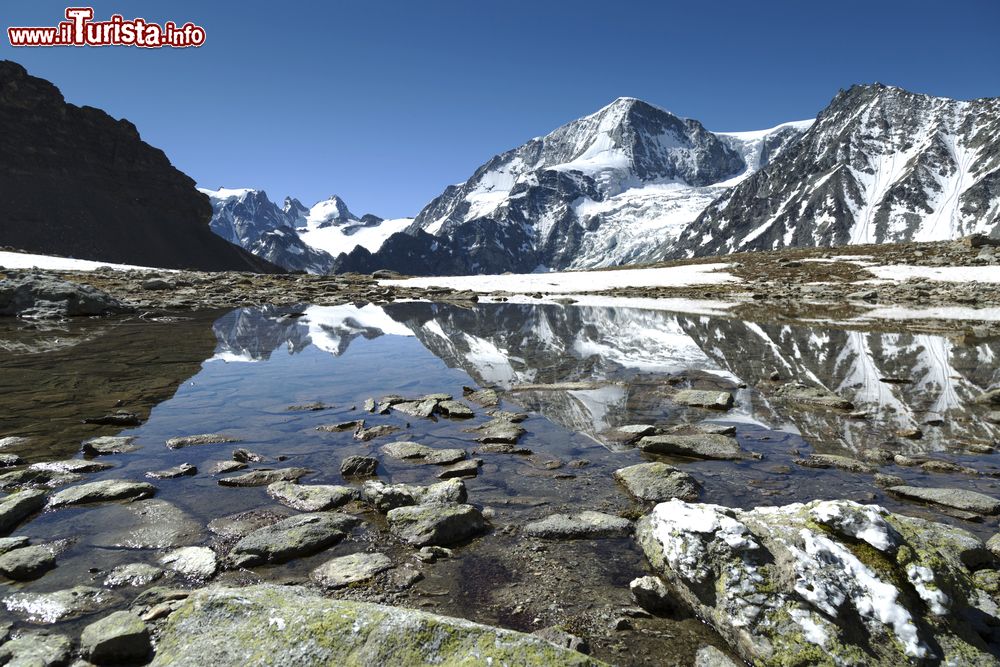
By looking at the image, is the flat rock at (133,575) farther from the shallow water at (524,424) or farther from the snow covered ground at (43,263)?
the snow covered ground at (43,263)

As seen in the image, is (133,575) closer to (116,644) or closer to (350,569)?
(116,644)

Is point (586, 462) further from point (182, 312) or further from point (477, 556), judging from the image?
point (182, 312)

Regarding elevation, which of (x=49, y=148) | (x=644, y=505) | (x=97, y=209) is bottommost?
(x=644, y=505)

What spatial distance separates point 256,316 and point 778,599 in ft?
115

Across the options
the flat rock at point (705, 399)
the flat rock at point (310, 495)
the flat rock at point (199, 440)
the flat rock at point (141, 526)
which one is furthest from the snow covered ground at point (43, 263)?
the flat rock at point (705, 399)

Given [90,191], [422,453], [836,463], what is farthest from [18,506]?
[90,191]

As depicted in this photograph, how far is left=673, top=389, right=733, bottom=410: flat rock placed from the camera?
39.7 ft

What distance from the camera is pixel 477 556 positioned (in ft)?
18.8

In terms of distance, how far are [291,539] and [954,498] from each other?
27.4 ft

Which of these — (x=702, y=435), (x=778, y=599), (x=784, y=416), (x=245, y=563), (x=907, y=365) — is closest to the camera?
(x=778, y=599)

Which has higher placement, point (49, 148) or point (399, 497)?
point (49, 148)

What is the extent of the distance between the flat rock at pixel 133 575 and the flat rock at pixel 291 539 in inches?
27.3

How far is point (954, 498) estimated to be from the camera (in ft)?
22.7

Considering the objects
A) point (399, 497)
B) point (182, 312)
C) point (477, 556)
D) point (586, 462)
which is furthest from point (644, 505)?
point (182, 312)
